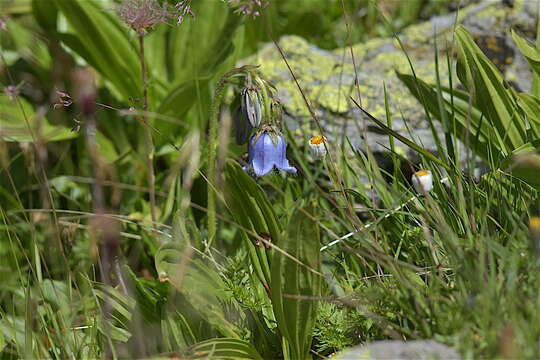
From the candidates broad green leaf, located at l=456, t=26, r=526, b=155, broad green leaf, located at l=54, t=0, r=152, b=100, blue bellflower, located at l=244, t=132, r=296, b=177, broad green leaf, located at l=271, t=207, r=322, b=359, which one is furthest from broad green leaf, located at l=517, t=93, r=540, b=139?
broad green leaf, located at l=54, t=0, r=152, b=100

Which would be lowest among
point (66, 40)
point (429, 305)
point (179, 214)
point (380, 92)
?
point (429, 305)

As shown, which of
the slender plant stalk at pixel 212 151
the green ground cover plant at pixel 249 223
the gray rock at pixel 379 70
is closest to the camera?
the green ground cover plant at pixel 249 223

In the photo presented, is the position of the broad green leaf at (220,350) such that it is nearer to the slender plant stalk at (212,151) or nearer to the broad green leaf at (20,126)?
the slender plant stalk at (212,151)

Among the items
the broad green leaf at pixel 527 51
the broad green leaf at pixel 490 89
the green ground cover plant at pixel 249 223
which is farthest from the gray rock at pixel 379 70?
the broad green leaf at pixel 527 51

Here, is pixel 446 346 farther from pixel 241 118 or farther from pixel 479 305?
pixel 241 118

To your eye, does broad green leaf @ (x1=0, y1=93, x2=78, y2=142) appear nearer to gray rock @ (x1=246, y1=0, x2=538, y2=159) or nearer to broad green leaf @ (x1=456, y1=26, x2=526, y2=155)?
gray rock @ (x1=246, y1=0, x2=538, y2=159)

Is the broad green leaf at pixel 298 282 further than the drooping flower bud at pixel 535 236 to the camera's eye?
Yes

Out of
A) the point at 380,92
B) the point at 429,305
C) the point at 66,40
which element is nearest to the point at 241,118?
the point at 429,305

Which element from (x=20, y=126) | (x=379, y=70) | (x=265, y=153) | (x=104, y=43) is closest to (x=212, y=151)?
(x=265, y=153)

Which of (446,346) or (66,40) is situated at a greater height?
(66,40)
